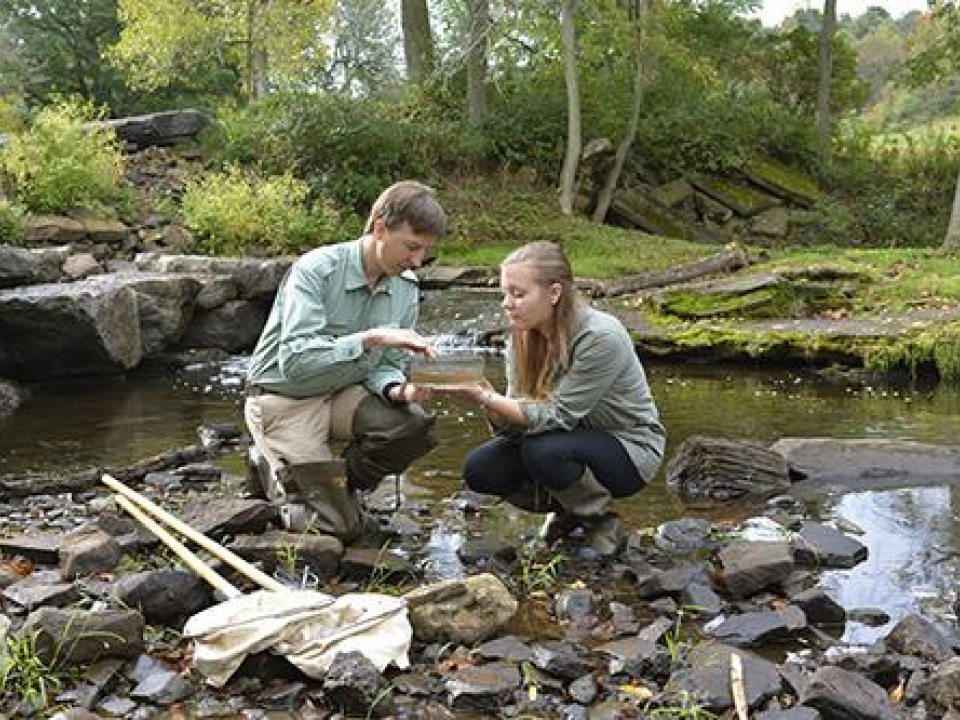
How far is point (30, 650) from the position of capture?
3352 mm

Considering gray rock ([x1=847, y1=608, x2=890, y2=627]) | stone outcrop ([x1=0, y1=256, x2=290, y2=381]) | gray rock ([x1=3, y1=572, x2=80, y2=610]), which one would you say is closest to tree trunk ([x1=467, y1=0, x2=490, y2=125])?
stone outcrop ([x1=0, y1=256, x2=290, y2=381])

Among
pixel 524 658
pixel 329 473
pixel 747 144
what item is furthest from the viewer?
pixel 747 144

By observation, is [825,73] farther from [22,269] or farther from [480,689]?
[480,689]

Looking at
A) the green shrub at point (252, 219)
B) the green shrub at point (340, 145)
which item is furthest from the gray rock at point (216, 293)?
the green shrub at point (340, 145)

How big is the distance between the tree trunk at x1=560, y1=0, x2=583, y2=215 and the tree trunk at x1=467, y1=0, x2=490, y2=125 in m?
1.21

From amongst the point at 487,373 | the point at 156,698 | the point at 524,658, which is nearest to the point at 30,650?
the point at 156,698

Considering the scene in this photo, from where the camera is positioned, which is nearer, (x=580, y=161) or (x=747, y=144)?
(x=580, y=161)

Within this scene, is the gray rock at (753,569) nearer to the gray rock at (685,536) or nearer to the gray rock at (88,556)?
the gray rock at (685,536)

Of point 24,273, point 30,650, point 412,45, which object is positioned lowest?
point 30,650

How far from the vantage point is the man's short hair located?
4277mm

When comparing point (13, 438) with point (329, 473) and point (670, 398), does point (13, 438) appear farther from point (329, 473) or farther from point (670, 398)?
point (670, 398)

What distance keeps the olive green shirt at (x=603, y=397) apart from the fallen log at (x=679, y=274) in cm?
887

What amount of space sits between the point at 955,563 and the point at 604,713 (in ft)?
7.22

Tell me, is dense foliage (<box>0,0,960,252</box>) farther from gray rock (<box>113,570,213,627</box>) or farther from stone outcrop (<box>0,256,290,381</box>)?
gray rock (<box>113,570,213,627</box>)
